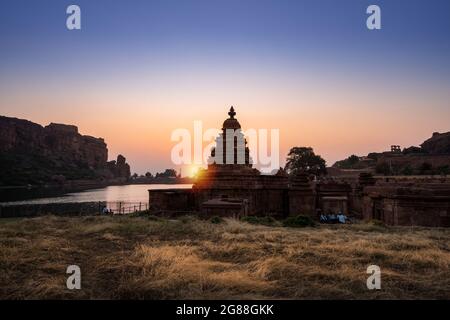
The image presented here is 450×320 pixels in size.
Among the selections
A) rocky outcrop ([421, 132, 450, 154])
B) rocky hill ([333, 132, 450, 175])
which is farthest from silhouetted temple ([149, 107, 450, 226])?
rocky outcrop ([421, 132, 450, 154])

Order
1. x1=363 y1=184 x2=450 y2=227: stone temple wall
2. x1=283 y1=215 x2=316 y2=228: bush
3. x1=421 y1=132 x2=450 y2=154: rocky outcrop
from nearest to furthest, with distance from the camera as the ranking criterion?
x1=363 y1=184 x2=450 y2=227: stone temple wall < x1=283 y1=215 x2=316 y2=228: bush < x1=421 y1=132 x2=450 y2=154: rocky outcrop

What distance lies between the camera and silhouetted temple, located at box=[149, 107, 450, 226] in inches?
605

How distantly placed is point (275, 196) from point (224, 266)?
18.1 meters

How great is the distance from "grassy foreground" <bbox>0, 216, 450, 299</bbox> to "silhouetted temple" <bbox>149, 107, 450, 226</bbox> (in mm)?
4095

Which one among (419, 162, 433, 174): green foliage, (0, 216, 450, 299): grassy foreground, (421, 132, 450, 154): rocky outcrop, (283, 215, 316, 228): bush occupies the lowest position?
(283, 215, 316, 228): bush

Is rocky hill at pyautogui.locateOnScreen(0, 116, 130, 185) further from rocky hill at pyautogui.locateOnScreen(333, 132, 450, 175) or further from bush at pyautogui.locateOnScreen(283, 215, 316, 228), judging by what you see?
bush at pyautogui.locateOnScreen(283, 215, 316, 228)

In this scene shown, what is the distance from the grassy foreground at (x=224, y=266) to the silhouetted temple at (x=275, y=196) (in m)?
Result: 4.10

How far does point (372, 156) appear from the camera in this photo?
103m

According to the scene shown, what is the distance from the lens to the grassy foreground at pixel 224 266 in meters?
5.52

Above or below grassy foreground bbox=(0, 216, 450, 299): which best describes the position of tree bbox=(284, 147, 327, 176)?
above

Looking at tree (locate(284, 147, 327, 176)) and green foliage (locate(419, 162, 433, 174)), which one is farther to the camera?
tree (locate(284, 147, 327, 176))

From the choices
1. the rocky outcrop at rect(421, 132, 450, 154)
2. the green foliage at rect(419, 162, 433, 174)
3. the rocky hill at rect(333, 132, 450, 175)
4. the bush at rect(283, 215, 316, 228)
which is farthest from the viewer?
the rocky outcrop at rect(421, 132, 450, 154)
